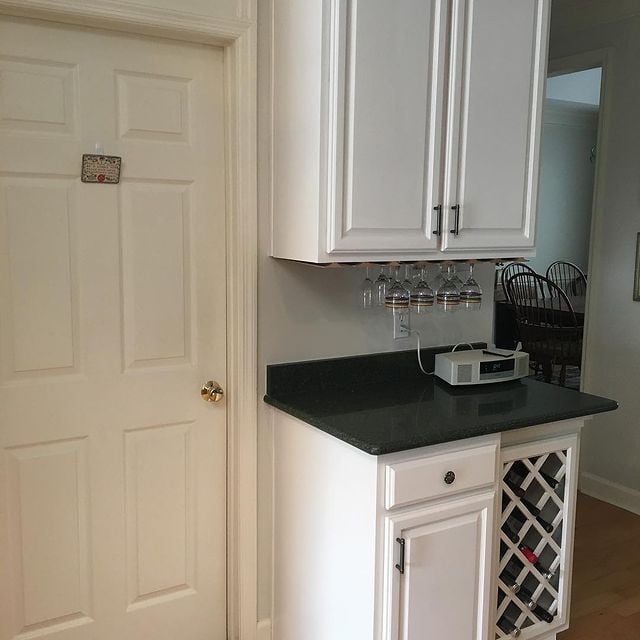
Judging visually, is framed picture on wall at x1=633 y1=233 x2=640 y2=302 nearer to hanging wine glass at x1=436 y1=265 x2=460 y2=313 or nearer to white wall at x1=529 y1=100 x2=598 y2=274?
hanging wine glass at x1=436 y1=265 x2=460 y2=313

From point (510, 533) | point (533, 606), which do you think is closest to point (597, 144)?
point (510, 533)

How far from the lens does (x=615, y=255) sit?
3.71 m

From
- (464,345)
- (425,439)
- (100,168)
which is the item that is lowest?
(425,439)

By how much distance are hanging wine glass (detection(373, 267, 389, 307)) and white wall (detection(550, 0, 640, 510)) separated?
1.76 metres

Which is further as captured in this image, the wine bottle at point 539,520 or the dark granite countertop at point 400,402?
the wine bottle at point 539,520

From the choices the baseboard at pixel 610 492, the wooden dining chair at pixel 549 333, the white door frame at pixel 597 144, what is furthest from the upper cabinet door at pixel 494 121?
the wooden dining chair at pixel 549 333

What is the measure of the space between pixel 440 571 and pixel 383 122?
128 centimetres

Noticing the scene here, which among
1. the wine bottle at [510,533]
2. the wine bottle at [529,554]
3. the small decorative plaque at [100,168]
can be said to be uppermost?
the small decorative plaque at [100,168]

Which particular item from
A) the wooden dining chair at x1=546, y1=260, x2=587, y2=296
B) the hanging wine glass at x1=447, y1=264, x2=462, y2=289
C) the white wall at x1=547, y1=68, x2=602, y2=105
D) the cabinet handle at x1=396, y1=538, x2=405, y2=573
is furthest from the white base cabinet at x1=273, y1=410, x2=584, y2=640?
the white wall at x1=547, y1=68, x2=602, y2=105

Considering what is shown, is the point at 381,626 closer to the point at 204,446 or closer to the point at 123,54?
the point at 204,446

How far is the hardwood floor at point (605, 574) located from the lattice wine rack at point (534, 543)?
31cm

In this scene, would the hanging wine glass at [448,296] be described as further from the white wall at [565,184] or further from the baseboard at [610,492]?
the white wall at [565,184]

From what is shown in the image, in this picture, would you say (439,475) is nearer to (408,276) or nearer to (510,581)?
(510,581)

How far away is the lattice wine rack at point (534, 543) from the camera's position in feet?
7.61
